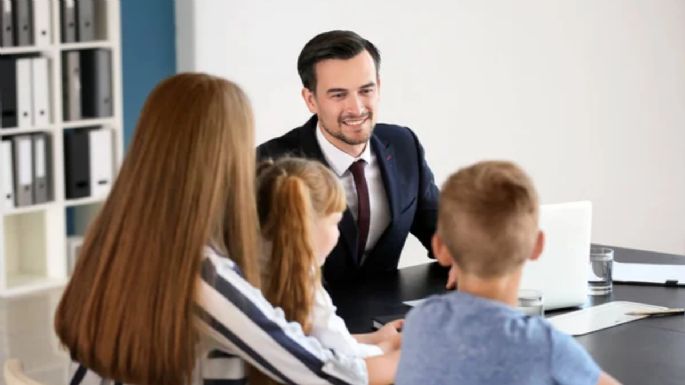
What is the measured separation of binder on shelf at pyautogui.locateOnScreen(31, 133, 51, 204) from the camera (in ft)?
16.9

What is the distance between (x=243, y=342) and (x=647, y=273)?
4.63 ft

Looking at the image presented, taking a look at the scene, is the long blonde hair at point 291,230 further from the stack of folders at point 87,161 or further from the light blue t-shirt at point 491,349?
the stack of folders at point 87,161

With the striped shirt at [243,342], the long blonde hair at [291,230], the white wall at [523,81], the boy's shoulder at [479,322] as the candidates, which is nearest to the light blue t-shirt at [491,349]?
the boy's shoulder at [479,322]

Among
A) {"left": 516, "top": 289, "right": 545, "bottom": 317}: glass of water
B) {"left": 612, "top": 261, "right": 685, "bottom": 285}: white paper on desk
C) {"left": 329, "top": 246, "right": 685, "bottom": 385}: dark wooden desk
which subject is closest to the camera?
{"left": 329, "top": 246, "right": 685, "bottom": 385}: dark wooden desk

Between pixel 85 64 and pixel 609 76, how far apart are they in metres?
2.55

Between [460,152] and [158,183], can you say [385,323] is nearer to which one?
[158,183]

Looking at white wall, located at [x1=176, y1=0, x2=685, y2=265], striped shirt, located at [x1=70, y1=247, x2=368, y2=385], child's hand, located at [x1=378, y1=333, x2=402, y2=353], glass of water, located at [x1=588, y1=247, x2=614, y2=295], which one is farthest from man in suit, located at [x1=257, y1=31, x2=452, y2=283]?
white wall, located at [x1=176, y1=0, x2=685, y2=265]

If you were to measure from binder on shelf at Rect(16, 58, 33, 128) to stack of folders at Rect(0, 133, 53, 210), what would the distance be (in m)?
0.07

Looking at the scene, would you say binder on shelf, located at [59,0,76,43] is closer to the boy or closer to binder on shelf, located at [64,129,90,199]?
binder on shelf, located at [64,129,90,199]

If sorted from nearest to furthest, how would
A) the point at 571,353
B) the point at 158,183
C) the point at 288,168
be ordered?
the point at 571,353 → the point at 158,183 → the point at 288,168

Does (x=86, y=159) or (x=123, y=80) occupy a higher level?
(x=123, y=80)

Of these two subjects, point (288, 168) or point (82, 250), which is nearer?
point (82, 250)

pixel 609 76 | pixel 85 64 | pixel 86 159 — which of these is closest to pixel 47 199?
pixel 86 159

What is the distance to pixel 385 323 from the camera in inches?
99.3
